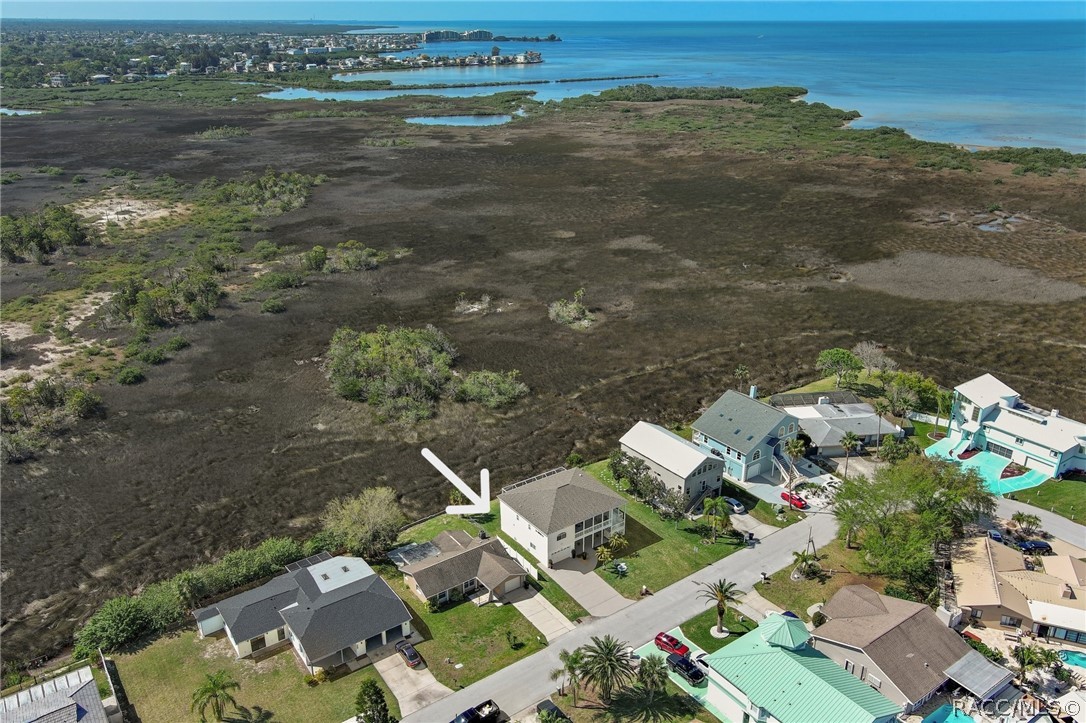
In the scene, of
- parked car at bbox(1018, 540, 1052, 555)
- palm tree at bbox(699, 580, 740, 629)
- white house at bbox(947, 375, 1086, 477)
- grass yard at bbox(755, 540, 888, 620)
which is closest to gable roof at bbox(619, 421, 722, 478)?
palm tree at bbox(699, 580, 740, 629)

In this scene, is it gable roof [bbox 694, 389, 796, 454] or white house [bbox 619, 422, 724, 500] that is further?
gable roof [bbox 694, 389, 796, 454]

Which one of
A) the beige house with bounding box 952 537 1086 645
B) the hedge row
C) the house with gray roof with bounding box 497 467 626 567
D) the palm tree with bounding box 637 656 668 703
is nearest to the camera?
the palm tree with bounding box 637 656 668 703

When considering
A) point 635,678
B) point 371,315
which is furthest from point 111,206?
point 635,678

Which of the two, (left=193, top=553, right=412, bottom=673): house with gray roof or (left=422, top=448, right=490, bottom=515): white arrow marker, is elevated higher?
(left=193, top=553, right=412, bottom=673): house with gray roof

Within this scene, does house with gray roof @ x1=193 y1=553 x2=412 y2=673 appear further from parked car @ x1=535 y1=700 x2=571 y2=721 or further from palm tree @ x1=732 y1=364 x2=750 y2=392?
palm tree @ x1=732 y1=364 x2=750 y2=392

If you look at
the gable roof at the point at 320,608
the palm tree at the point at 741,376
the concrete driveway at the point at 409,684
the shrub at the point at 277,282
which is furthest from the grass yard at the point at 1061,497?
the shrub at the point at 277,282

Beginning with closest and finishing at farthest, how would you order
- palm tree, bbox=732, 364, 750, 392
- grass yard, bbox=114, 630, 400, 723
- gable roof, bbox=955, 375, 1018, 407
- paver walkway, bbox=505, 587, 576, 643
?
1. grass yard, bbox=114, 630, 400, 723
2. paver walkway, bbox=505, 587, 576, 643
3. gable roof, bbox=955, 375, 1018, 407
4. palm tree, bbox=732, 364, 750, 392

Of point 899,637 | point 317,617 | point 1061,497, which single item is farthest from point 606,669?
point 1061,497

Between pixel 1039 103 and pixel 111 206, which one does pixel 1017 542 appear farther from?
pixel 1039 103
